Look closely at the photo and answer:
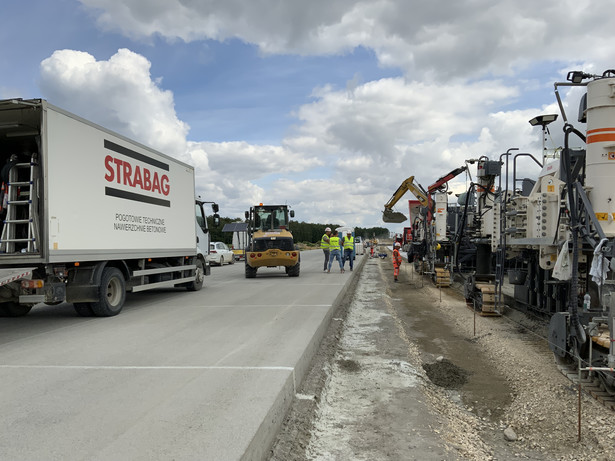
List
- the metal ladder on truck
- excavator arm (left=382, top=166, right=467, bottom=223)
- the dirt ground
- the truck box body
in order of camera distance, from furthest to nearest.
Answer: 1. excavator arm (left=382, top=166, right=467, bottom=223)
2. the metal ladder on truck
3. the truck box body
4. the dirt ground

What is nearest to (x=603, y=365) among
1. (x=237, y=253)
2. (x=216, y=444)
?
(x=216, y=444)

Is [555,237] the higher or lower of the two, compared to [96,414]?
higher

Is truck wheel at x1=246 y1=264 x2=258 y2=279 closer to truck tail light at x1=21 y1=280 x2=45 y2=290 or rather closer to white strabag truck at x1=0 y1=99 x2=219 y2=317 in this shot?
white strabag truck at x1=0 y1=99 x2=219 y2=317

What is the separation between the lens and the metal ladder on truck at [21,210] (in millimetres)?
7918

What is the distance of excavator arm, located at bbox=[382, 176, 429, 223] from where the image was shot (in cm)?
2041

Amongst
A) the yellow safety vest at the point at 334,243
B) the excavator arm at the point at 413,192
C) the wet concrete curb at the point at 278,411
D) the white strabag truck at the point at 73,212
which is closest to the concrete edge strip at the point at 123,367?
the wet concrete curb at the point at 278,411

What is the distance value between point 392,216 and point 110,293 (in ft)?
52.4

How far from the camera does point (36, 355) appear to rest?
20.6ft

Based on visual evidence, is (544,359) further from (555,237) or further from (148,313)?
(148,313)

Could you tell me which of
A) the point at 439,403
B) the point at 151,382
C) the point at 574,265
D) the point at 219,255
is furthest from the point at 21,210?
the point at 219,255

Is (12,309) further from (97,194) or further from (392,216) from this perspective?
(392,216)

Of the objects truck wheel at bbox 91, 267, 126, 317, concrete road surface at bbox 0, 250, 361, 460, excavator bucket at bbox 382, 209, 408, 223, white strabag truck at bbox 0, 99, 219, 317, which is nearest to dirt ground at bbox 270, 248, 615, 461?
concrete road surface at bbox 0, 250, 361, 460

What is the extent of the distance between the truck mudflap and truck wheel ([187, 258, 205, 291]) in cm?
646

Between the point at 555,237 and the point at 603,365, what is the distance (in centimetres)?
223
